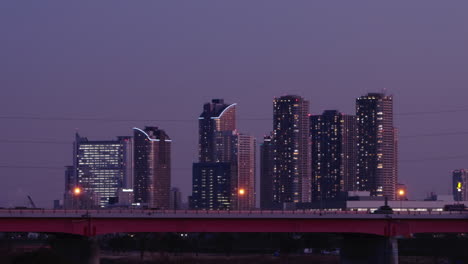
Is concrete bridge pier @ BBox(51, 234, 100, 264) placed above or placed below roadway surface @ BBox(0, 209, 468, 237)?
below

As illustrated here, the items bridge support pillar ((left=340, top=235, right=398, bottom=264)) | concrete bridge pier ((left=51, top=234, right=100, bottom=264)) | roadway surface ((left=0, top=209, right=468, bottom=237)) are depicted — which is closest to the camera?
roadway surface ((left=0, top=209, right=468, bottom=237))

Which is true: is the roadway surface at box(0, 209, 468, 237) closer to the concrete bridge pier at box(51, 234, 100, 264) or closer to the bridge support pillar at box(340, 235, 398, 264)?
the bridge support pillar at box(340, 235, 398, 264)

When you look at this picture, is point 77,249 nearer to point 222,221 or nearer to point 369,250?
point 222,221

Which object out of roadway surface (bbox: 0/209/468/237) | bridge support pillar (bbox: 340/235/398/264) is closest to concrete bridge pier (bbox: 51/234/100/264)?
roadway surface (bbox: 0/209/468/237)

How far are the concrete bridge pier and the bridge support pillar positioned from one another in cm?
3430

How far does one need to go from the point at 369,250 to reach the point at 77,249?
37229 millimetres

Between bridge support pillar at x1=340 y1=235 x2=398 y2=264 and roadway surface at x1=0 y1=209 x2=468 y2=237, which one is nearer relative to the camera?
roadway surface at x1=0 y1=209 x2=468 y2=237

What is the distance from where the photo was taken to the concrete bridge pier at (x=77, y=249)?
349 feet

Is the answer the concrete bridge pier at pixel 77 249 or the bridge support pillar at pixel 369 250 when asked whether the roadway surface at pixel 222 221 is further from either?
the concrete bridge pier at pixel 77 249

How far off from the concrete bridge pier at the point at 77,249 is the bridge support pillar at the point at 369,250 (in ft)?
113

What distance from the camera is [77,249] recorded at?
108m

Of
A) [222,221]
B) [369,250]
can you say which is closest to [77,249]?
[222,221]

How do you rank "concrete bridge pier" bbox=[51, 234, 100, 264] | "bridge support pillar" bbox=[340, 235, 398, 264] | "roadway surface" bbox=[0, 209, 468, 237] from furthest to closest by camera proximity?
"bridge support pillar" bbox=[340, 235, 398, 264], "concrete bridge pier" bbox=[51, 234, 100, 264], "roadway surface" bbox=[0, 209, 468, 237]

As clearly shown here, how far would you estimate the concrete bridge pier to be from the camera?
106312 millimetres
